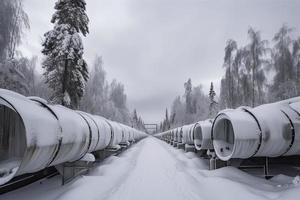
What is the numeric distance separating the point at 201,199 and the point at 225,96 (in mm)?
27604

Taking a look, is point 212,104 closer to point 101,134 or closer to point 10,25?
point 10,25

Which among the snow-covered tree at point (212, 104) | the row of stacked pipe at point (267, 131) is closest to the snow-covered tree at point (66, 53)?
the row of stacked pipe at point (267, 131)

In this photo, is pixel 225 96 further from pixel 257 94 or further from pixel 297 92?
pixel 297 92

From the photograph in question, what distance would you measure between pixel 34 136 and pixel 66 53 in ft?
43.9

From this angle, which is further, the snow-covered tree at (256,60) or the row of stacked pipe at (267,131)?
the snow-covered tree at (256,60)

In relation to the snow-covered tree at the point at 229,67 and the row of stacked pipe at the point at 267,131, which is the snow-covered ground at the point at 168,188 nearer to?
the row of stacked pipe at the point at 267,131

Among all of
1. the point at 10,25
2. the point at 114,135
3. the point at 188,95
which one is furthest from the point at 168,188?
the point at 188,95

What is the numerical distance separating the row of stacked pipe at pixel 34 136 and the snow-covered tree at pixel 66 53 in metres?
10.3

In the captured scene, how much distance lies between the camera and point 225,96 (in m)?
32.1

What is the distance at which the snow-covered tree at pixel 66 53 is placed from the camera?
1709 cm

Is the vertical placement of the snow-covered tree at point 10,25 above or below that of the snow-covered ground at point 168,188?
above

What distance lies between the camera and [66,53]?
17031 millimetres

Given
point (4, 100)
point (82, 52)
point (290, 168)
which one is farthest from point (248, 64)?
point (4, 100)

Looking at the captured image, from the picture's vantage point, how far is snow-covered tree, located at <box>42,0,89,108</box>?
56.1ft
